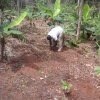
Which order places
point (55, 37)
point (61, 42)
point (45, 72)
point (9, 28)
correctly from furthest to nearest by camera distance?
1. point (61, 42)
2. point (55, 37)
3. point (45, 72)
4. point (9, 28)

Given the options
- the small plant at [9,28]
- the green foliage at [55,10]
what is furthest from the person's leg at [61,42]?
the green foliage at [55,10]

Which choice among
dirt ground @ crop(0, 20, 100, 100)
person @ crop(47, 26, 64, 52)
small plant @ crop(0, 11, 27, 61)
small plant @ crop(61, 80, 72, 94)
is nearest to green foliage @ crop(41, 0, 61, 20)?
dirt ground @ crop(0, 20, 100, 100)

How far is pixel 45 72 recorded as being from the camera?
879 cm

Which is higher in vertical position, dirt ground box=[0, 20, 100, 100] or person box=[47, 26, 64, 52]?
person box=[47, 26, 64, 52]

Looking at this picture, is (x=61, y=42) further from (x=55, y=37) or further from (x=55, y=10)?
(x=55, y=10)

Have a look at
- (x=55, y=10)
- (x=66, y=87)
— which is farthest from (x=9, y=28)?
(x=55, y=10)

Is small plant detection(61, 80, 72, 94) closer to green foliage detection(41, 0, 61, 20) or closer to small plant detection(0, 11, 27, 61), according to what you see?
small plant detection(0, 11, 27, 61)

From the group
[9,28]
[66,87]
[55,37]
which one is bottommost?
[66,87]

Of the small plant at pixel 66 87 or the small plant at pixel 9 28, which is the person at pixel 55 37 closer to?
the small plant at pixel 9 28

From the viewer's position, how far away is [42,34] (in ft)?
41.3

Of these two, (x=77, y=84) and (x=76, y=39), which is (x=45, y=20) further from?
(x=77, y=84)

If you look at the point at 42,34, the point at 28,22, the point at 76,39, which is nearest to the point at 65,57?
the point at 76,39

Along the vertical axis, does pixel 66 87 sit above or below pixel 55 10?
below

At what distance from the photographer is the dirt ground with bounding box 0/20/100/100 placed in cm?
783
